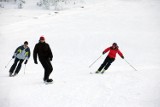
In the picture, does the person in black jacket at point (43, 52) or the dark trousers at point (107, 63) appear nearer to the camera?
the person in black jacket at point (43, 52)

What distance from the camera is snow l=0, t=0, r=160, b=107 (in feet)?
21.9

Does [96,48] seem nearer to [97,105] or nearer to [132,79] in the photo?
[132,79]

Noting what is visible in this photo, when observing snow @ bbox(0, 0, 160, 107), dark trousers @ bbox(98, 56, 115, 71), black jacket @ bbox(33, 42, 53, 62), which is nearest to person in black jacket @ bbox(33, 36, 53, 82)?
black jacket @ bbox(33, 42, 53, 62)

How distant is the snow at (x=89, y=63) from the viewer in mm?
6684

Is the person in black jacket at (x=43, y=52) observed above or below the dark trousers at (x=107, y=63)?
above

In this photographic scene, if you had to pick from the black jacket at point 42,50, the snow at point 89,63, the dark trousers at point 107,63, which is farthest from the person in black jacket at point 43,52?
the dark trousers at point 107,63

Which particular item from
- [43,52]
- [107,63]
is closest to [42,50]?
[43,52]

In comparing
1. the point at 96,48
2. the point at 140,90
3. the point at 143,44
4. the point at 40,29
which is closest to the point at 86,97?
the point at 140,90

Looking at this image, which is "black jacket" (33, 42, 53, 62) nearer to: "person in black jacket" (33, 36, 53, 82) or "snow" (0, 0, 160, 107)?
"person in black jacket" (33, 36, 53, 82)

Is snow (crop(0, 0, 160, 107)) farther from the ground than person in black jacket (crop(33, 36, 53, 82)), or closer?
closer

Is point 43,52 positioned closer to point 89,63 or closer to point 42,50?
point 42,50

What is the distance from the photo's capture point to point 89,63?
621 inches

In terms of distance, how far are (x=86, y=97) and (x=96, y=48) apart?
518 inches

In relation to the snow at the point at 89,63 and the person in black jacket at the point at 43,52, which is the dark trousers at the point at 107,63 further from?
the person in black jacket at the point at 43,52
